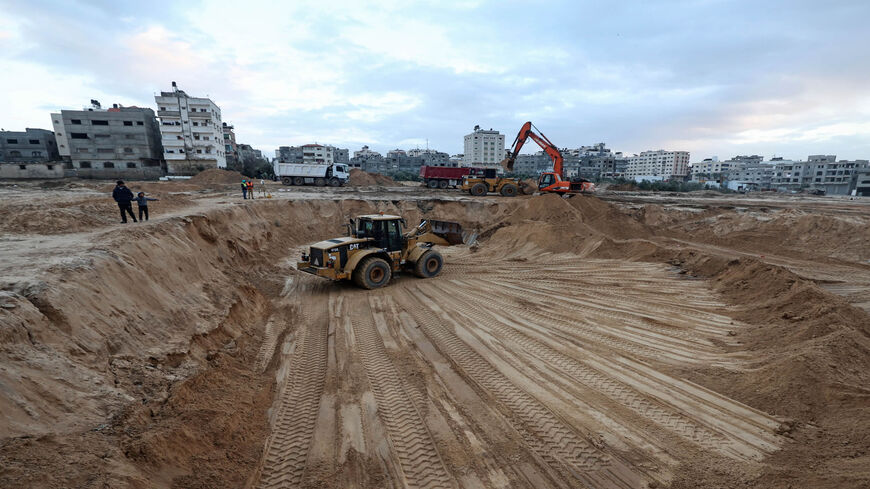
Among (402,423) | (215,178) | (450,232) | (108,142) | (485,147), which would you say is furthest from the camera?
(485,147)

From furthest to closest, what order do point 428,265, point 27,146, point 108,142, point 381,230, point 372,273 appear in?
point 27,146 → point 108,142 → point 428,265 → point 381,230 → point 372,273

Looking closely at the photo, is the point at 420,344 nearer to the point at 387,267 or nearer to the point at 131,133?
the point at 387,267

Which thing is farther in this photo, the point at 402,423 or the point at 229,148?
the point at 229,148

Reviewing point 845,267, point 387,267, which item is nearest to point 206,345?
point 387,267

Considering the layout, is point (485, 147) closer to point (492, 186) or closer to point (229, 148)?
point (229, 148)

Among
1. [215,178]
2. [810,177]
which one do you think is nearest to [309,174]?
[215,178]

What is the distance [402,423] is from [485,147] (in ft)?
348

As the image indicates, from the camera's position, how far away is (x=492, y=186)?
2781cm

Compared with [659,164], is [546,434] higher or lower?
lower

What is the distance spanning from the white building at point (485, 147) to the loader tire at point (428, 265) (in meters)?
94.7

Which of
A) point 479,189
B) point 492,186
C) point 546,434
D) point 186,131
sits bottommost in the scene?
point 546,434

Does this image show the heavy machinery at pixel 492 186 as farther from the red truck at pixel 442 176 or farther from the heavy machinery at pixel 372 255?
the heavy machinery at pixel 372 255

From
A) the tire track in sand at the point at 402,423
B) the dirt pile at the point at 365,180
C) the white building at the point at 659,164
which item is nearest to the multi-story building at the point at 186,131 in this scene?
the dirt pile at the point at 365,180

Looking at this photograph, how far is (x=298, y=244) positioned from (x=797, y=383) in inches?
711
